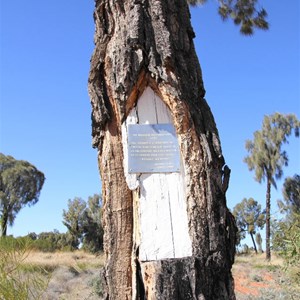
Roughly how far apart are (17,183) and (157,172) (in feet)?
140

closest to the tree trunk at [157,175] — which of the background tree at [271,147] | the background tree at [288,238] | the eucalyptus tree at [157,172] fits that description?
the eucalyptus tree at [157,172]

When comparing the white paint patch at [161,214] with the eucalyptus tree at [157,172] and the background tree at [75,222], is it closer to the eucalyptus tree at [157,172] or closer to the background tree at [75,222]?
the eucalyptus tree at [157,172]

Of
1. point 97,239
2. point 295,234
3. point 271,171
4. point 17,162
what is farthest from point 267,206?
point 17,162

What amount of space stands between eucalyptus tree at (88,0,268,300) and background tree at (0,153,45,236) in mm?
39876

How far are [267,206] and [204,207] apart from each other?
22.9 metres

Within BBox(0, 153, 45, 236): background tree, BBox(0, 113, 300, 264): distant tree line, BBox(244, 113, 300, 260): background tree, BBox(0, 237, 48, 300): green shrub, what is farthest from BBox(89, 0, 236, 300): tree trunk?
BBox(0, 153, 45, 236): background tree

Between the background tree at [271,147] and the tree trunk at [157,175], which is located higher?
the background tree at [271,147]

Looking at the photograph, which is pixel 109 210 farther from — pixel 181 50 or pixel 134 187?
pixel 181 50

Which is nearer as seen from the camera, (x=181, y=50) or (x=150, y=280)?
(x=150, y=280)

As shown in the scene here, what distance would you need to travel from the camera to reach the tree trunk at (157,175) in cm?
300

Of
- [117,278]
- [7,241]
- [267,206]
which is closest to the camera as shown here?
[117,278]

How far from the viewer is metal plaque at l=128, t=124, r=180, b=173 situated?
330 cm

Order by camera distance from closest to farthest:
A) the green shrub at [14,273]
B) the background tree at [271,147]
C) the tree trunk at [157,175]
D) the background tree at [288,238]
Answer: the tree trunk at [157,175] < the green shrub at [14,273] < the background tree at [288,238] < the background tree at [271,147]

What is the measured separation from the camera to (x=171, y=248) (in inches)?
122
